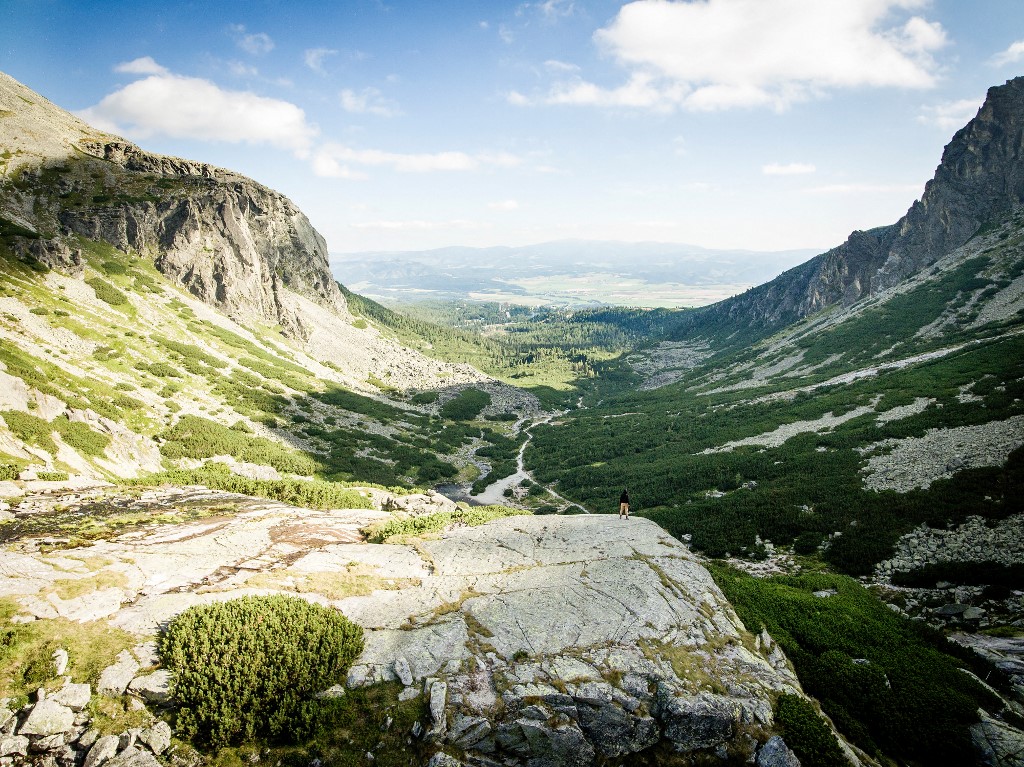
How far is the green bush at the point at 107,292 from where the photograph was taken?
64812mm

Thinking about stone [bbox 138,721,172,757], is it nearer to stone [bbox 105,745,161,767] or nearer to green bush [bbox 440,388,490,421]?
stone [bbox 105,745,161,767]

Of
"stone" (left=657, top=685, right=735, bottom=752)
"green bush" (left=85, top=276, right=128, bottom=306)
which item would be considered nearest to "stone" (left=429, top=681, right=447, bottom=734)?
"stone" (left=657, top=685, right=735, bottom=752)

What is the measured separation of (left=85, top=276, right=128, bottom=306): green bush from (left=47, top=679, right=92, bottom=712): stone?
7278 cm

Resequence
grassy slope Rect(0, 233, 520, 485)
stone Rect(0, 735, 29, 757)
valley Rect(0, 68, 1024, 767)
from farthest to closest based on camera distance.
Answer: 1. grassy slope Rect(0, 233, 520, 485)
2. valley Rect(0, 68, 1024, 767)
3. stone Rect(0, 735, 29, 757)

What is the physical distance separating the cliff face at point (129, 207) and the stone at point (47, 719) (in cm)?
7695

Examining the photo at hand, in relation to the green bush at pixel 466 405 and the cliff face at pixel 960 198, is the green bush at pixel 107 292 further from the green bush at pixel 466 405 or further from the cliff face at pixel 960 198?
the cliff face at pixel 960 198

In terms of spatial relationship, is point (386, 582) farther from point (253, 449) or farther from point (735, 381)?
point (735, 381)

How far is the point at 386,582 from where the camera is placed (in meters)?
16.5

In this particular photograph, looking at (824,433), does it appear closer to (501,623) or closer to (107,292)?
(501,623)

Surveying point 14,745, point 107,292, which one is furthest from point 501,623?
point 107,292

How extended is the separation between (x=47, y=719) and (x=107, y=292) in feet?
Answer: 248

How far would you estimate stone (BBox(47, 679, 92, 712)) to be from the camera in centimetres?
1010

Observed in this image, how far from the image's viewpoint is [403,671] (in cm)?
1236

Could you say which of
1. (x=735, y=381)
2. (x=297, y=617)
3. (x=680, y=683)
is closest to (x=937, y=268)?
(x=735, y=381)
